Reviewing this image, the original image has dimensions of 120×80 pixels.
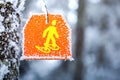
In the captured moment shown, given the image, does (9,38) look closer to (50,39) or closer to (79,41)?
(50,39)

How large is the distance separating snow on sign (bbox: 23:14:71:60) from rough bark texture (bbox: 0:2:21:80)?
0.05 m

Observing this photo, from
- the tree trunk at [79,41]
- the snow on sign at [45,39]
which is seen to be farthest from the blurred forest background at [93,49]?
the snow on sign at [45,39]

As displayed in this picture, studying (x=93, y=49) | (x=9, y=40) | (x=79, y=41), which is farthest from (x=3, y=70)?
(x=93, y=49)

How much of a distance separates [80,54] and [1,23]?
2.03 m

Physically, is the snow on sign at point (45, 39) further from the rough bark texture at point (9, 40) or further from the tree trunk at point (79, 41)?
the tree trunk at point (79, 41)

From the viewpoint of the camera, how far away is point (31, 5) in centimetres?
284

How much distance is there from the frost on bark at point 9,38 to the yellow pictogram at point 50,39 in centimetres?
7

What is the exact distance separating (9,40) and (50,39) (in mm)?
106

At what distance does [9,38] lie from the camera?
0.88 m

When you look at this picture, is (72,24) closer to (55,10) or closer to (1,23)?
(55,10)

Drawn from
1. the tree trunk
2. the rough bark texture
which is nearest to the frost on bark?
the rough bark texture

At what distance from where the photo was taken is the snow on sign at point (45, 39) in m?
0.93

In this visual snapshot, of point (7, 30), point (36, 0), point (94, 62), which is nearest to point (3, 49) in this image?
point (7, 30)

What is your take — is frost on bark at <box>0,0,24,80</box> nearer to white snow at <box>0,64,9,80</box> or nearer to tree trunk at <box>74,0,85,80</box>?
white snow at <box>0,64,9,80</box>
